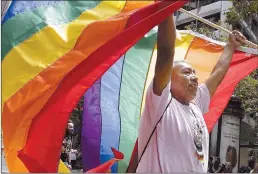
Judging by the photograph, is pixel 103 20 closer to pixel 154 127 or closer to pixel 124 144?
pixel 154 127

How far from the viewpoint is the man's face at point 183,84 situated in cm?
316

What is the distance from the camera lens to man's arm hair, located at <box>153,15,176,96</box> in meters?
2.86

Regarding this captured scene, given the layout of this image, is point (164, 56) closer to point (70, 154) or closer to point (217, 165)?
point (70, 154)

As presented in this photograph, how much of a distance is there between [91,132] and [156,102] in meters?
1.34

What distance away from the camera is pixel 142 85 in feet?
14.2

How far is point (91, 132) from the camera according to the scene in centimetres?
414

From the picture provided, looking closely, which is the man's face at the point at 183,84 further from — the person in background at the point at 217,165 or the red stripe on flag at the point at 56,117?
the person in background at the point at 217,165

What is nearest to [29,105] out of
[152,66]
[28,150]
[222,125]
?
[28,150]

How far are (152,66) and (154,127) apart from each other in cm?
150

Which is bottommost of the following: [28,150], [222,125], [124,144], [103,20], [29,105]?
[222,125]

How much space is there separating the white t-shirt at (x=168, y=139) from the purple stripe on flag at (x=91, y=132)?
111cm

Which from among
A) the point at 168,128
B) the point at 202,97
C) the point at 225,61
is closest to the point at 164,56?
the point at 168,128

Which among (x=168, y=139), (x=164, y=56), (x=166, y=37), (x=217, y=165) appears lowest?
(x=217, y=165)

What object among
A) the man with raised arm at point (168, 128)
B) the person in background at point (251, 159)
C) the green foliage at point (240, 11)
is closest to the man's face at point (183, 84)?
the man with raised arm at point (168, 128)
